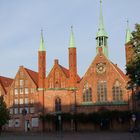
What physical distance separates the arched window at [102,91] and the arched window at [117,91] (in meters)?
1.85

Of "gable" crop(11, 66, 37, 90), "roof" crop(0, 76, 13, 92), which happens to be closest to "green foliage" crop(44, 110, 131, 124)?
"gable" crop(11, 66, 37, 90)

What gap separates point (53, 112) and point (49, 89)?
17.3 feet

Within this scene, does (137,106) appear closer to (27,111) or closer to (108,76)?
(108,76)

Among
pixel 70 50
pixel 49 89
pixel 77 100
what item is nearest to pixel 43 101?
pixel 49 89

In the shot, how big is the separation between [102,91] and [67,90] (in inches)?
310

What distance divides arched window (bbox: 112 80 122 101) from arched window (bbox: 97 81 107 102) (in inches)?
72.8

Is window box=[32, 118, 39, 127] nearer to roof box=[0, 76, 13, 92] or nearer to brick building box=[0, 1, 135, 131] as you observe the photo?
brick building box=[0, 1, 135, 131]

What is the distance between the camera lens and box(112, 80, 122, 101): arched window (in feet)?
251

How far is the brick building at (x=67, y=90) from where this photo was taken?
3046 inches

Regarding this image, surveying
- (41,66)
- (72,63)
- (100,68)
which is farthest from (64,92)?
(100,68)

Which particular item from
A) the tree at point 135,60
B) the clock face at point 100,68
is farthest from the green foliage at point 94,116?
the tree at point 135,60

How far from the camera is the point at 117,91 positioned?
76.9m

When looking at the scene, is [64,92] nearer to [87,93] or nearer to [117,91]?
[87,93]

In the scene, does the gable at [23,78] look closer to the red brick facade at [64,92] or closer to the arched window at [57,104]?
the red brick facade at [64,92]
